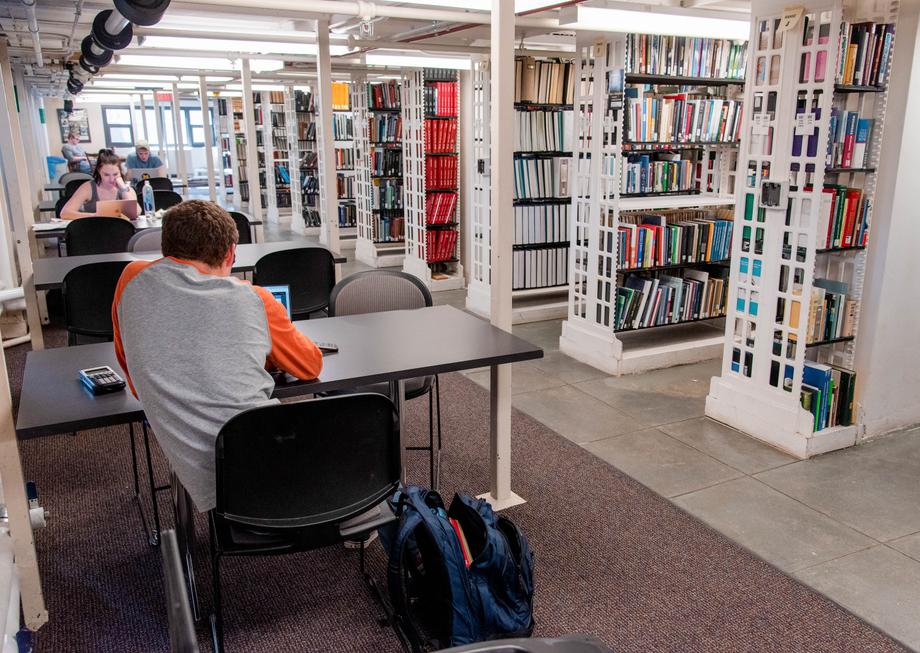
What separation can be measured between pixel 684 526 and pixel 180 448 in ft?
6.65

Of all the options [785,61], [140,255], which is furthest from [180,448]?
[785,61]

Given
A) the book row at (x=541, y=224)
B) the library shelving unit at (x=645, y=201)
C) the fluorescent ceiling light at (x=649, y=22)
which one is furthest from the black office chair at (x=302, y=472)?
the book row at (x=541, y=224)

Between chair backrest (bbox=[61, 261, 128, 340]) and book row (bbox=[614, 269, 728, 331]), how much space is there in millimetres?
3096

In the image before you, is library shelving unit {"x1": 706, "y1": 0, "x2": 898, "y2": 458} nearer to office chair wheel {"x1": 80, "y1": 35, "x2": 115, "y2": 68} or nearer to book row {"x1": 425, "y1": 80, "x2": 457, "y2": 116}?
book row {"x1": 425, "y1": 80, "x2": 457, "y2": 116}

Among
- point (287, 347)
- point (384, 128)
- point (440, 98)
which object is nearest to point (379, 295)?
point (287, 347)

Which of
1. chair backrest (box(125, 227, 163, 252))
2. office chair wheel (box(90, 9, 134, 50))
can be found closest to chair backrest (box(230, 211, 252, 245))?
chair backrest (box(125, 227, 163, 252))

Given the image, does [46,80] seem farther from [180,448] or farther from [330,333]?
[180,448]

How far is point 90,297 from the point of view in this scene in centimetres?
363

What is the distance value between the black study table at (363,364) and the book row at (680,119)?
235 cm

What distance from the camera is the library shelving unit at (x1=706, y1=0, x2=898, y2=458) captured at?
3383 mm

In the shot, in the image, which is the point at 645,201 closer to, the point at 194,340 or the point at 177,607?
the point at 194,340

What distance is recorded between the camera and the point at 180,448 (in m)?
1.93

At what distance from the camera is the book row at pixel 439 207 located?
720 cm

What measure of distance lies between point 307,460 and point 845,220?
296cm
